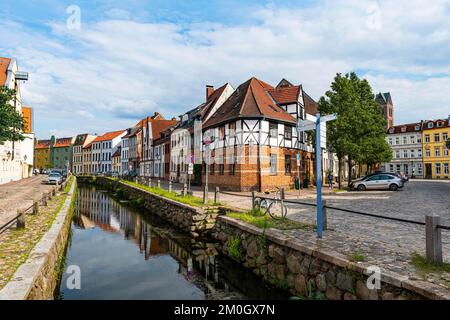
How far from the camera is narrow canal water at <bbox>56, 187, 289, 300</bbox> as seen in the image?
7.50 meters

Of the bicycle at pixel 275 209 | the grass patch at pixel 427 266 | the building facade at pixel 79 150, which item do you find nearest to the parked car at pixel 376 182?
the bicycle at pixel 275 209

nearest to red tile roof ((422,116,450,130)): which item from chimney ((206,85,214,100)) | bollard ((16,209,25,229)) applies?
chimney ((206,85,214,100))

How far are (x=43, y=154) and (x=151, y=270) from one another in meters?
117

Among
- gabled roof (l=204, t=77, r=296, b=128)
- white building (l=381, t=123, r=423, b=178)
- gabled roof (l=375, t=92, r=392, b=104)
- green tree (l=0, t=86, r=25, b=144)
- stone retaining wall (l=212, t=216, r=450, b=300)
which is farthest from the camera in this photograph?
gabled roof (l=375, t=92, r=392, b=104)

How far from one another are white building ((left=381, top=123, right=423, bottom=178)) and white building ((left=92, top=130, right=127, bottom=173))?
67388mm

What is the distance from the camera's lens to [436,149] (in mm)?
58906

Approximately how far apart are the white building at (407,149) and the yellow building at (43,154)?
108m

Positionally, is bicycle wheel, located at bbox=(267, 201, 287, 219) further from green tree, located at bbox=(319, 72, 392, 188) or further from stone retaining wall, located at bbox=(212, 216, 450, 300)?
green tree, located at bbox=(319, 72, 392, 188)

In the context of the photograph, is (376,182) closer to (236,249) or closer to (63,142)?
(236,249)

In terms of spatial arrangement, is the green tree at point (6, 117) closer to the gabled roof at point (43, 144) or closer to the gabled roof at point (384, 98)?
the gabled roof at point (384, 98)

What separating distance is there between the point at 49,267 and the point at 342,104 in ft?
82.5

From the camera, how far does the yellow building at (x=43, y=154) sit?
344 feet
